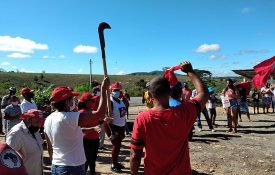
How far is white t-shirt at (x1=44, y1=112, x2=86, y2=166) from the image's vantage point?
4.41 m

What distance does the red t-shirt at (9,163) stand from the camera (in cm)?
166

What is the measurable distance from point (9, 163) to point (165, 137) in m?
1.99

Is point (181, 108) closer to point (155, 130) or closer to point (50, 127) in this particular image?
point (155, 130)

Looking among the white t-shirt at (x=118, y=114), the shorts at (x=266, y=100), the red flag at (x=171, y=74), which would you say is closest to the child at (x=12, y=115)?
the white t-shirt at (x=118, y=114)

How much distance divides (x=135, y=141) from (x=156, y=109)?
370 mm

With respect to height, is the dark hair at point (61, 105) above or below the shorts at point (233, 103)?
above

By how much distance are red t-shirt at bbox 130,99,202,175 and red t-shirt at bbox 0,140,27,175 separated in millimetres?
1828

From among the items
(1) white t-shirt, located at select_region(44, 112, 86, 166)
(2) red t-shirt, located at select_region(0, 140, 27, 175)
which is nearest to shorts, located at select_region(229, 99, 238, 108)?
(1) white t-shirt, located at select_region(44, 112, 86, 166)

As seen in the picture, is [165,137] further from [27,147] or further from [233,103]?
[233,103]

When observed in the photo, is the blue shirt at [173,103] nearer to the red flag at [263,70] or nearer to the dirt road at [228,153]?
the red flag at [263,70]

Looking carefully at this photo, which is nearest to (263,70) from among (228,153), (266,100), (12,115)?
(228,153)

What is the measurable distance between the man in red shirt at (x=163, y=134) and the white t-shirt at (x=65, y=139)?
3.46 feet

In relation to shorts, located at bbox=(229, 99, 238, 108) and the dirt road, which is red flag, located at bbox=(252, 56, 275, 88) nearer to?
the dirt road

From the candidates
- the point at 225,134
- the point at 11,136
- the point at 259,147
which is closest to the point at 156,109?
the point at 11,136
